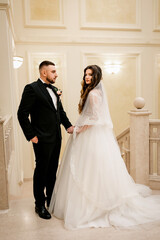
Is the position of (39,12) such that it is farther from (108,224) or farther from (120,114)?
(108,224)

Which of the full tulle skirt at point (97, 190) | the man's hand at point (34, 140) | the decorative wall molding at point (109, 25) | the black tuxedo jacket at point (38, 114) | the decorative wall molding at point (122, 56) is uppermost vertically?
the decorative wall molding at point (109, 25)

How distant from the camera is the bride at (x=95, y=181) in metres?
2.20

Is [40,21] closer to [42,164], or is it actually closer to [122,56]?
[122,56]

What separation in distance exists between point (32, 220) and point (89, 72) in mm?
1714

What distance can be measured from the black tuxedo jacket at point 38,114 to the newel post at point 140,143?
4.04 ft

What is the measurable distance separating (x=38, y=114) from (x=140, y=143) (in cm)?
156

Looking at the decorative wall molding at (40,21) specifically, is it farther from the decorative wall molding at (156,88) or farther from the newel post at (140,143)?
the newel post at (140,143)

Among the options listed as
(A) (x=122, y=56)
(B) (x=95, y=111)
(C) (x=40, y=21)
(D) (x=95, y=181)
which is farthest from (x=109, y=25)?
(D) (x=95, y=181)

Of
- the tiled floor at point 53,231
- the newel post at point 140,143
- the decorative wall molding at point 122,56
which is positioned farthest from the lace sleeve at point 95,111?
the decorative wall molding at point 122,56

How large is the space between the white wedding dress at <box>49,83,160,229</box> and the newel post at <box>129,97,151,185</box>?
27.6 inches

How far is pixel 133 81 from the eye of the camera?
582 cm

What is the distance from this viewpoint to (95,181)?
2254 millimetres

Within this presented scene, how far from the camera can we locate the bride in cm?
220

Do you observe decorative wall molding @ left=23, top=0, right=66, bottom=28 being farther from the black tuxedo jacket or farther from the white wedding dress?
the white wedding dress
